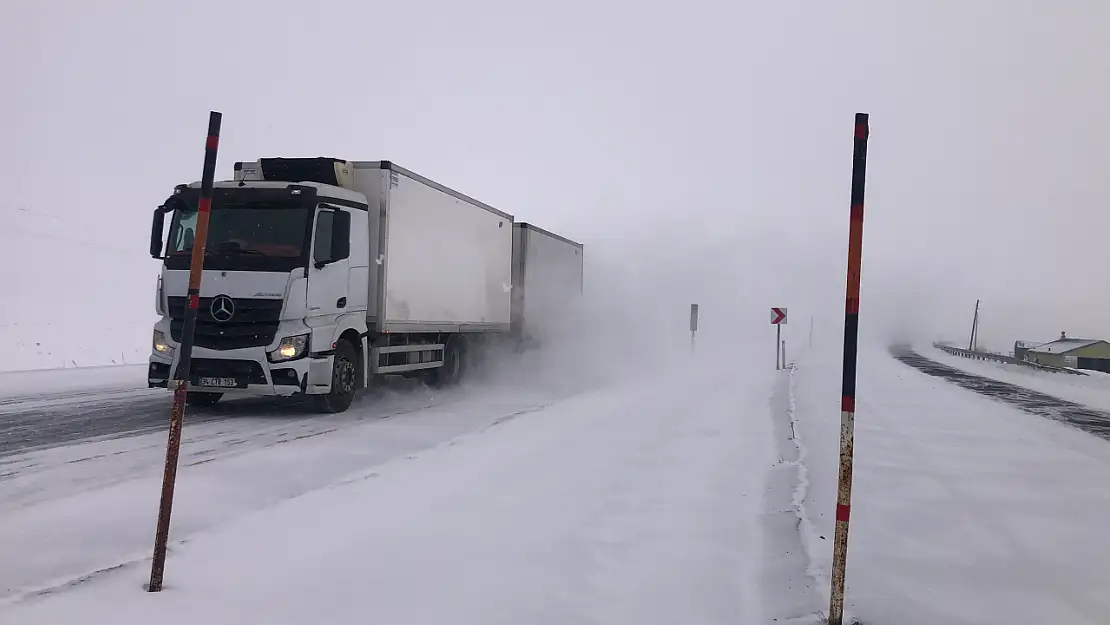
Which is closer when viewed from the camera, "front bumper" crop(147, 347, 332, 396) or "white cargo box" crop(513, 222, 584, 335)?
"front bumper" crop(147, 347, 332, 396)

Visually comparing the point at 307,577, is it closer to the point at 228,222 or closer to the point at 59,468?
the point at 59,468

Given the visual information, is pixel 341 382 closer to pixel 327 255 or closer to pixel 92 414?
pixel 327 255

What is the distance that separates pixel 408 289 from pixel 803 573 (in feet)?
31.2

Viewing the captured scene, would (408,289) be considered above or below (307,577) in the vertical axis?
above

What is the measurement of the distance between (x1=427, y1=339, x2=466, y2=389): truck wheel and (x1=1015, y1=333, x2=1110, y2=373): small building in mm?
71324

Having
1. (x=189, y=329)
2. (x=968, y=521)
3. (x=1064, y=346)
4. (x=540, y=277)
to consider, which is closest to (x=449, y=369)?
(x=540, y=277)

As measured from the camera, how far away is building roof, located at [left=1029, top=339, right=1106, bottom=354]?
8947cm

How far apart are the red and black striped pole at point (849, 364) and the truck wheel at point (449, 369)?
40.2 ft

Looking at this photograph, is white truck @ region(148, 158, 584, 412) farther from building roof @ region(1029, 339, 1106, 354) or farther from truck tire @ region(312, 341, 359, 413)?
building roof @ region(1029, 339, 1106, 354)

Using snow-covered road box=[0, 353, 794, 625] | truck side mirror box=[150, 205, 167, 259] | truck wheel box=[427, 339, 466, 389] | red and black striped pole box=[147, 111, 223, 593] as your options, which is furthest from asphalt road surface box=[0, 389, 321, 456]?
red and black striped pole box=[147, 111, 223, 593]

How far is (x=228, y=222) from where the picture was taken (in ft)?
36.1

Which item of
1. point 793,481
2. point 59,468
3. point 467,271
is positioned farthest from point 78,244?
point 793,481

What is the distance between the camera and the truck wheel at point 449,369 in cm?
1598

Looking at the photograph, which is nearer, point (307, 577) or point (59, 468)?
point (307, 577)
